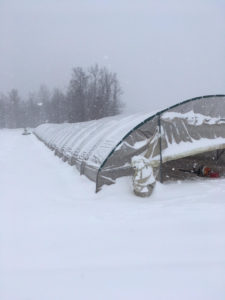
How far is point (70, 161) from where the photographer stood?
1098 centimetres

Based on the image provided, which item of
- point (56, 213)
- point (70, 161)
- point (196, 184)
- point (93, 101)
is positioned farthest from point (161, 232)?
point (93, 101)

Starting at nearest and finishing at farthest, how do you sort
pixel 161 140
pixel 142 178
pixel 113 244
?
pixel 113 244 → pixel 142 178 → pixel 161 140

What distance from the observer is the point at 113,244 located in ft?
13.8

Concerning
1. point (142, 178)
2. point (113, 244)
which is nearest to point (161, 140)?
point (142, 178)

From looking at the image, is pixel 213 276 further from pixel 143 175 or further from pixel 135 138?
pixel 135 138

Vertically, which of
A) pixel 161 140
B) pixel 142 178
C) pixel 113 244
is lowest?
pixel 113 244

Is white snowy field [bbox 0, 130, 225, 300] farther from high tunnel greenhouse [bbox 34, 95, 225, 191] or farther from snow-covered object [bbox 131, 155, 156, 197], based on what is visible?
high tunnel greenhouse [bbox 34, 95, 225, 191]

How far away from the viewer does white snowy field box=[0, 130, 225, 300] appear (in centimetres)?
314

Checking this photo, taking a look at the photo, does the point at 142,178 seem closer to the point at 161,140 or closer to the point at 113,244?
the point at 161,140

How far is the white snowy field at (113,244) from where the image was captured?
3.14 metres

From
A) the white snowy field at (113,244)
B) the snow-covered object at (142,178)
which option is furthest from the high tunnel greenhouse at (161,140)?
the snow-covered object at (142,178)

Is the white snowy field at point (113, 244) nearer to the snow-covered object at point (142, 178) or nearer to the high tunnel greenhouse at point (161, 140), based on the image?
the snow-covered object at point (142, 178)

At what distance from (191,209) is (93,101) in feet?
162

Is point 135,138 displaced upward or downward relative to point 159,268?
upward
